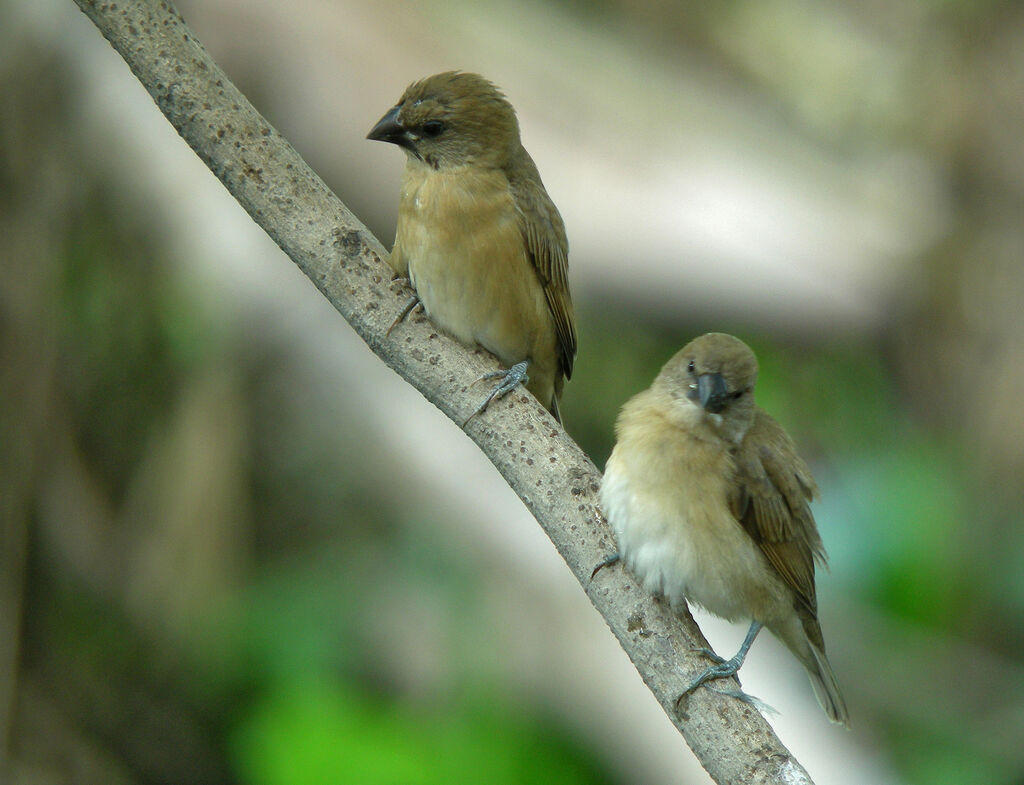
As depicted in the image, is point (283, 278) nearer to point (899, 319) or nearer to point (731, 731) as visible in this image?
point (731, 731)

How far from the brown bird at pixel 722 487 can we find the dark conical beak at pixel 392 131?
1004 mm

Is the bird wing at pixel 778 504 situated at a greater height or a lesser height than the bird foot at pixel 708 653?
greater

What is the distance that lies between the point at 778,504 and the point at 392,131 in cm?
146

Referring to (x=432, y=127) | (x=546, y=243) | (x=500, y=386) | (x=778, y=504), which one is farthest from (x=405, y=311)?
(x=778, y=504)

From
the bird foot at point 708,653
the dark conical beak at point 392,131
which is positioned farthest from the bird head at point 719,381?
the dark conical beak at point 392,131

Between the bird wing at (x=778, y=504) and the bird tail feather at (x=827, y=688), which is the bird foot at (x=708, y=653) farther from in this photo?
the bird tail feather at (x=827, y=688)

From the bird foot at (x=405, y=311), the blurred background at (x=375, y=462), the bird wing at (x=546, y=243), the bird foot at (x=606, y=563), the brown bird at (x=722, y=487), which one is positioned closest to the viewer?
the bird foot at (x=606, y=563)

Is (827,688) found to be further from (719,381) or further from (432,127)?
(432,127)

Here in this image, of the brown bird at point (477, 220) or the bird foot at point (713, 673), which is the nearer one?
the bird foot at point (713, 673)

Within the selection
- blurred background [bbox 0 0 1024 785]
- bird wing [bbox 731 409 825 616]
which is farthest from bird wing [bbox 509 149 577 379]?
blurred background [bbox 0 0 1024 785]

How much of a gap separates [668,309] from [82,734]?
319 cm

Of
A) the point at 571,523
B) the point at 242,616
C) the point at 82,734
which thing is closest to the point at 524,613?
the point at 242,616

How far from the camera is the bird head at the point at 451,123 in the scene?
309 centimetres

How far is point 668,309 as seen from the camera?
5.13 meters
